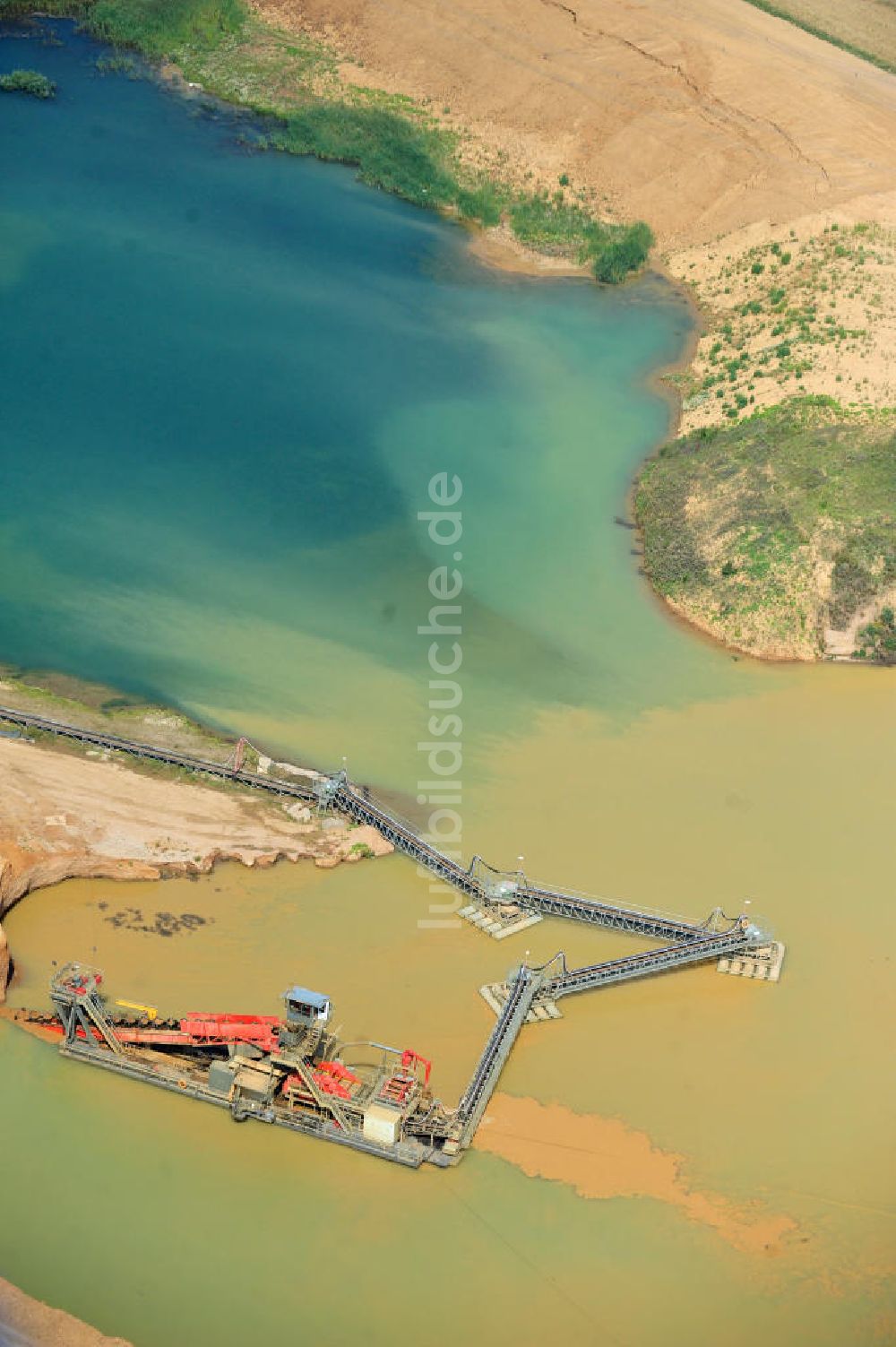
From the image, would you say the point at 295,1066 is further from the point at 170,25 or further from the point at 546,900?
the point at 170,25

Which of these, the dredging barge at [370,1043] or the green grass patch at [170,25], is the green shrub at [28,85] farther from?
the dredging barge at [370,1043]

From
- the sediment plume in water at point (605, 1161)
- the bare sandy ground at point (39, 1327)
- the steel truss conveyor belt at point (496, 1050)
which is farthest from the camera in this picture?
the steel truss conveyor belt at point (496, 1050)

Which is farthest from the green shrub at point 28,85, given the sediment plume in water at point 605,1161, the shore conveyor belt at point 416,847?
the sediment plume in water at point 605,1161

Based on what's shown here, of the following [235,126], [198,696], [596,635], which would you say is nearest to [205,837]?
[198,696]

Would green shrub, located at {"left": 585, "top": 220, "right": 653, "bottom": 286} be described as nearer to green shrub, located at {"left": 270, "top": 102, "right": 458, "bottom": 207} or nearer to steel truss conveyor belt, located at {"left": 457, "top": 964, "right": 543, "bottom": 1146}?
green shrub, located at {"left": 270, "top": 102, "right": 458, "bottom": 207}

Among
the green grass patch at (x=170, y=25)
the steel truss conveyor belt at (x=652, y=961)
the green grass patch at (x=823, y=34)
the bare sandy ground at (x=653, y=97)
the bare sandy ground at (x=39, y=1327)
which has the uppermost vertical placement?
the green grass patch at (x=823, y=34)
